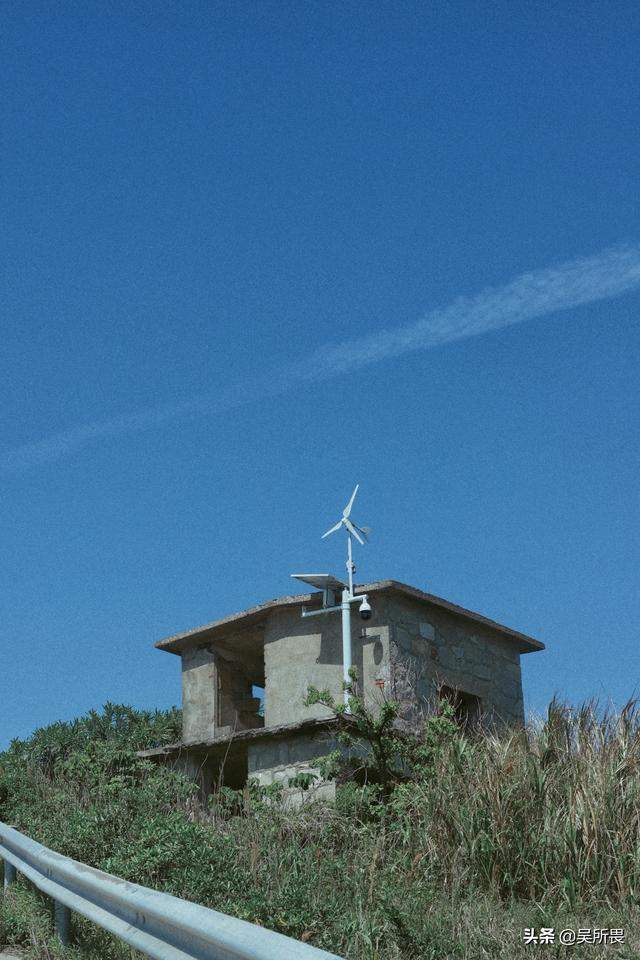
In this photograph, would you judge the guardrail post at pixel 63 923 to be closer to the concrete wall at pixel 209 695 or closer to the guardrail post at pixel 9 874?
the guardrail post at pixel 9 874

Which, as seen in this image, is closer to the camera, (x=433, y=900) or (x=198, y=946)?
(x=198, y=946)

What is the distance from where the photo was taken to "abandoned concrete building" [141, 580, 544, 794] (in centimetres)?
1955

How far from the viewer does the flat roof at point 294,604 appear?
20062mm

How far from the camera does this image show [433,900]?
8.06 m

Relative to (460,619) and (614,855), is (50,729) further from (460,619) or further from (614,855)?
(614,855)

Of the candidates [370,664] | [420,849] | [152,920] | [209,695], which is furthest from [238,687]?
[152,920]

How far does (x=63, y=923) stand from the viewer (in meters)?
6.58

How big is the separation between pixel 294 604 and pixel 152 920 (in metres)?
16.1

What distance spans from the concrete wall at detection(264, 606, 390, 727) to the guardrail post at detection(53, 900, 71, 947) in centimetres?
1348

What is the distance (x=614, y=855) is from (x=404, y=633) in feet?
38.8

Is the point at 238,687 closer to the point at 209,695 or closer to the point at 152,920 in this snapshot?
the point at 209,695

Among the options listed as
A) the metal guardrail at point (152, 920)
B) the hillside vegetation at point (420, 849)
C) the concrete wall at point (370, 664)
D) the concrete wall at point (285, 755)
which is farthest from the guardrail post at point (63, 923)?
the concrete wall at point (370, 664)

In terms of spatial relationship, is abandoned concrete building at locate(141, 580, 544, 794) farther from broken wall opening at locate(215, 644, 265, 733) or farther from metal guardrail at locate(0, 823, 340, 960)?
metal guardrail at locate(0, 823, 340, 960)

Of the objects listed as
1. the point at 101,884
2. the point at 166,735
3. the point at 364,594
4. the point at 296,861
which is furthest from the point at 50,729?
the point at 101,884
